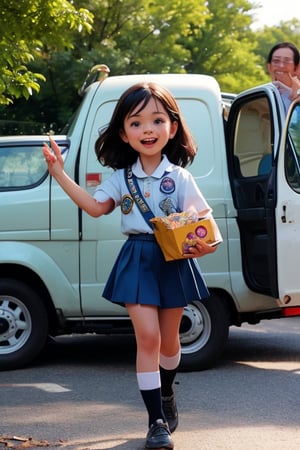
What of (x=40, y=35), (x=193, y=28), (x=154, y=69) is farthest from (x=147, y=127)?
(x=193, y=28)

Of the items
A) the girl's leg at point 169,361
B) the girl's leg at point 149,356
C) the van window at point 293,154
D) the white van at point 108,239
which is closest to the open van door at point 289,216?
the van window at point 293,154

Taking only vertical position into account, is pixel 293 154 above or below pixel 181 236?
above

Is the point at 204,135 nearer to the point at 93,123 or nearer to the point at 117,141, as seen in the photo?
the point at 93,123

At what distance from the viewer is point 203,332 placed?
24.9ft

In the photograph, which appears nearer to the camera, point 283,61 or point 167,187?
point 167,187

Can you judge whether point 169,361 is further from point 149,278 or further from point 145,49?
point 145,49

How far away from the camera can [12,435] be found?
17.6ft

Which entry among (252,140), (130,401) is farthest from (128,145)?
(252,140)

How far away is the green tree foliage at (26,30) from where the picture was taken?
735cm

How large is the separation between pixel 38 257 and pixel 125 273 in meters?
2.71

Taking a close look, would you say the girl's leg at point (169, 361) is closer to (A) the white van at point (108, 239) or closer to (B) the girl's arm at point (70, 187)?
(B) the girl's arm at point (70, 187)

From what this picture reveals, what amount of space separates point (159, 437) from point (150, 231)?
3.27ft

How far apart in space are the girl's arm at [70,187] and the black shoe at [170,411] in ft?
3.42

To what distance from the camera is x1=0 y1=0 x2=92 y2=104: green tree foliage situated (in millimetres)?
7348
